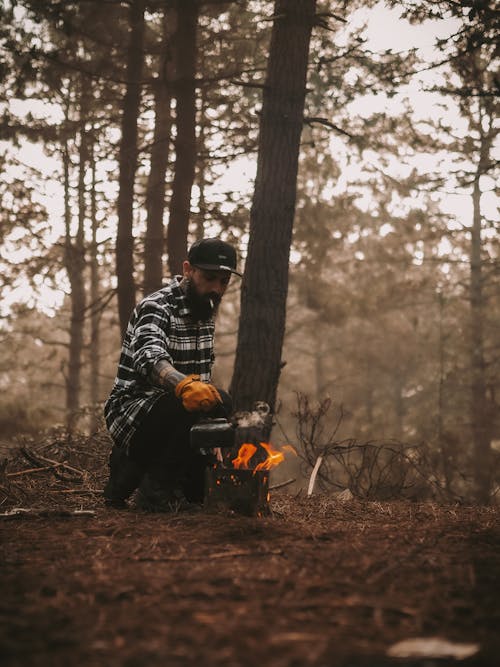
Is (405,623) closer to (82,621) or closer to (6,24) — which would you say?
(82,621)

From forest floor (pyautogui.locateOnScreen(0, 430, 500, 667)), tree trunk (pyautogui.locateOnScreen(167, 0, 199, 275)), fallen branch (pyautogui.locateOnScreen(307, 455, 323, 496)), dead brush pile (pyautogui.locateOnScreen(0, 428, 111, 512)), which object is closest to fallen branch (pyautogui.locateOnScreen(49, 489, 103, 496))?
dead brush pile (pyautogui.locateOnScreen(0, 428, 111, 512))

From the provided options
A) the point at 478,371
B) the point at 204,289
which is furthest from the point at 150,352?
the point at 478,371

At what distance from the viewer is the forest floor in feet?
5.76

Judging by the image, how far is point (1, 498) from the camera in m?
4.52

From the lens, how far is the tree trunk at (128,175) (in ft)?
33.8

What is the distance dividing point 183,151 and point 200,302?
557 centimetres

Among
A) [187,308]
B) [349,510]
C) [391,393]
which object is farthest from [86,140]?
[391,393]

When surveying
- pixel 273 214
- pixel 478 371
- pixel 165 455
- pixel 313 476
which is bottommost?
pixel 313 476

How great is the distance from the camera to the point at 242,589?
2.33 metres

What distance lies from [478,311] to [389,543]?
16335 mm

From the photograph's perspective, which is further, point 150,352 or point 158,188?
point 158,188

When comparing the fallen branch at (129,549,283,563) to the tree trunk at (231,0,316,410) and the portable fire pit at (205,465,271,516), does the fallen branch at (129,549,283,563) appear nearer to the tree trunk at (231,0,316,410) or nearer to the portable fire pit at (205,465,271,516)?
the portable fire pit at (205,465,271,516)

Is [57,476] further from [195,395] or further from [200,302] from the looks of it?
[195,395]

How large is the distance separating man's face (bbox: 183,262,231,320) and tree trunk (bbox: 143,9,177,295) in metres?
6.37
